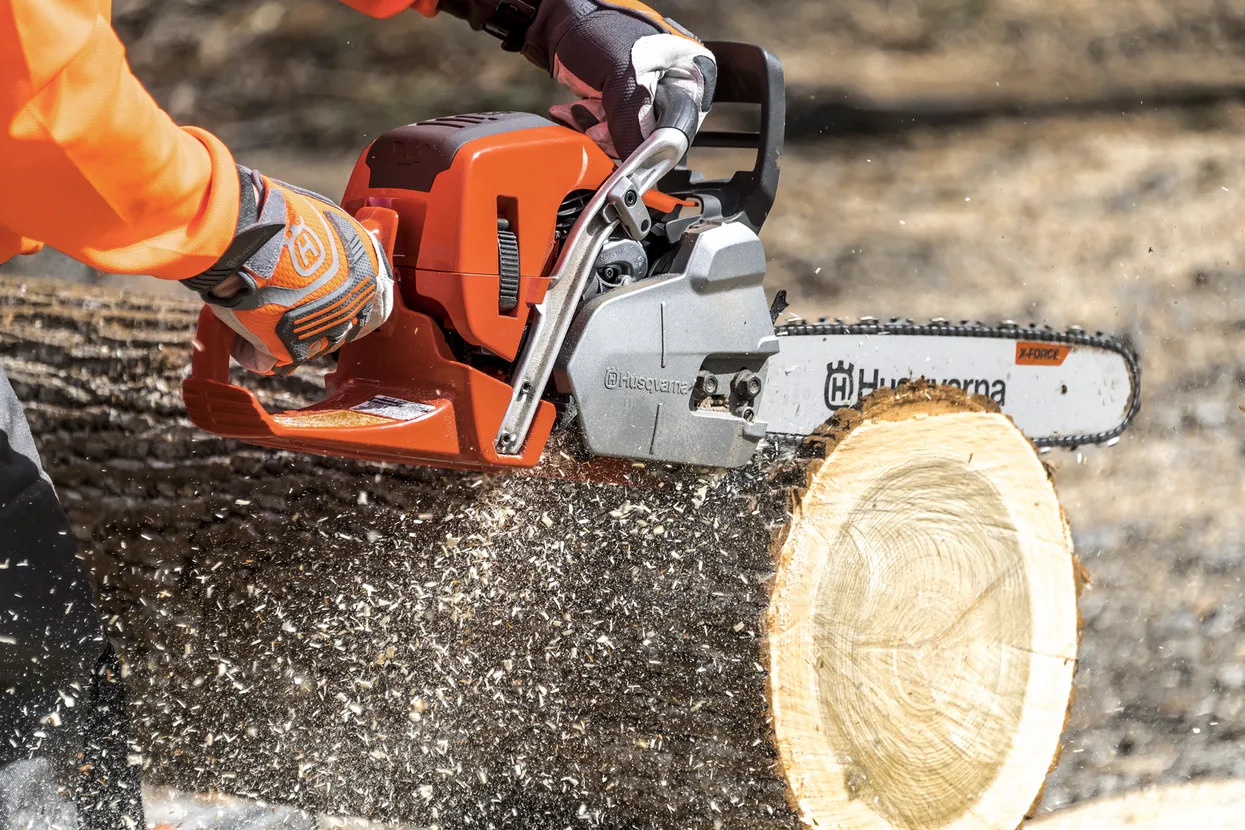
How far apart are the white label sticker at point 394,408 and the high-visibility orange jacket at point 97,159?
35 cm

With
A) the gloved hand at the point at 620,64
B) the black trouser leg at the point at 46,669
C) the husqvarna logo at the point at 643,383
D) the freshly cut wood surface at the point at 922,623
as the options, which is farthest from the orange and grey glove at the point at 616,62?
the black trouser leg at the point at 46,669

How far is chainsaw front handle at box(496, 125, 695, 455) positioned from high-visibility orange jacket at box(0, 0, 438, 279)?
1.60 feet

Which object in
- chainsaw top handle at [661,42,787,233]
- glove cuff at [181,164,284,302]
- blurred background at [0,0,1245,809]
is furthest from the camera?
blurred background at [0,0,1245,809]

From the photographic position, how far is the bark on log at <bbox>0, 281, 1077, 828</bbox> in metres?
1.81

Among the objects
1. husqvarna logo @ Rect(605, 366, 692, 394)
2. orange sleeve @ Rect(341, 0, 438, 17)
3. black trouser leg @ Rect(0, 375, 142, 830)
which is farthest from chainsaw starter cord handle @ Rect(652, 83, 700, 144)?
black trouser leg @ Rect(0, 375, 142, 830)

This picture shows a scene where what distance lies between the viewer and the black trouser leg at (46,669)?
1.61 m

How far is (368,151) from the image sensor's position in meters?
1.61

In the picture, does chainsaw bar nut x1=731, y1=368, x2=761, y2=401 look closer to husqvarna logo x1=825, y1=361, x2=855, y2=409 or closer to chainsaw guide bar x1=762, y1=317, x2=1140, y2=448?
chainsaw guide bar x1=762, y1=317, x2=1140, y2=448

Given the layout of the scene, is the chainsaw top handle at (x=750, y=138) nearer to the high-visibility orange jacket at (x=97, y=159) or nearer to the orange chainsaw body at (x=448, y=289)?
the orange chainsaw body at (x=448, y=289)

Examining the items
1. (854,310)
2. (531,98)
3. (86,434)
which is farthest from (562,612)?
(531,98)

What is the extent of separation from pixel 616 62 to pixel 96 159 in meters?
0.81

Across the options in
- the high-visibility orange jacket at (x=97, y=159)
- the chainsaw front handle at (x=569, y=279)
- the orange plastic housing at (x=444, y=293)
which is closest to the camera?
the high-visibility orange jacket at (x=97, y=159)

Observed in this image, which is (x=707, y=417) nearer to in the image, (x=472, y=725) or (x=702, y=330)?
(x=702, y=330)

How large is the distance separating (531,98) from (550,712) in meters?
2.64
